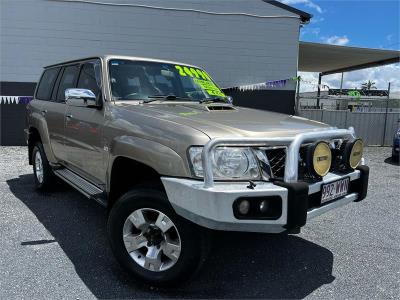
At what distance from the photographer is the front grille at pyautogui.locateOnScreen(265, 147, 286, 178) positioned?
2840 millimetres

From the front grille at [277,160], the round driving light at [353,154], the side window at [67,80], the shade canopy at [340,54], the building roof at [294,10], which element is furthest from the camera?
the shade canopy at [340,54]

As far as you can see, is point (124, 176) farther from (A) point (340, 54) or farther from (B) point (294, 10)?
(A) point (340, 54)

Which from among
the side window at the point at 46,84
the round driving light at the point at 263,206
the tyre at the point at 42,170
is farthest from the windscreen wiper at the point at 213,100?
the tyre at the point at 42,170

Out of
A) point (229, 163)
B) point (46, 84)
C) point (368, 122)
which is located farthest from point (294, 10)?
point (229, 163)

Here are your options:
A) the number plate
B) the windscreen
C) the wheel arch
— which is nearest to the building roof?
the windscreen

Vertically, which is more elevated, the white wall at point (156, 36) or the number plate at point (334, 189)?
the white wall at point (156, 36)

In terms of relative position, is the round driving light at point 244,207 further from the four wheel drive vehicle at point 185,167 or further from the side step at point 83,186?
the side step at point 83,186

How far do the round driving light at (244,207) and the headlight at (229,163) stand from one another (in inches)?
7.6

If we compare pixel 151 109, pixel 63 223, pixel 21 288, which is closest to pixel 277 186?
pixel 151 109

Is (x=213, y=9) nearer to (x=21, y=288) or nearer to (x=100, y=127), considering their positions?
(x=100, y=127)

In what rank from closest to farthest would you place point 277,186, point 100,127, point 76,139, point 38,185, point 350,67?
point 277,186 → point 100,127 → point 76,139 → point 38,185 → point 350,67

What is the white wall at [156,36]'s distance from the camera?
1034 cm

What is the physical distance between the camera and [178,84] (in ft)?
14.5

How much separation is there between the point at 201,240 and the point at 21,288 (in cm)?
146
